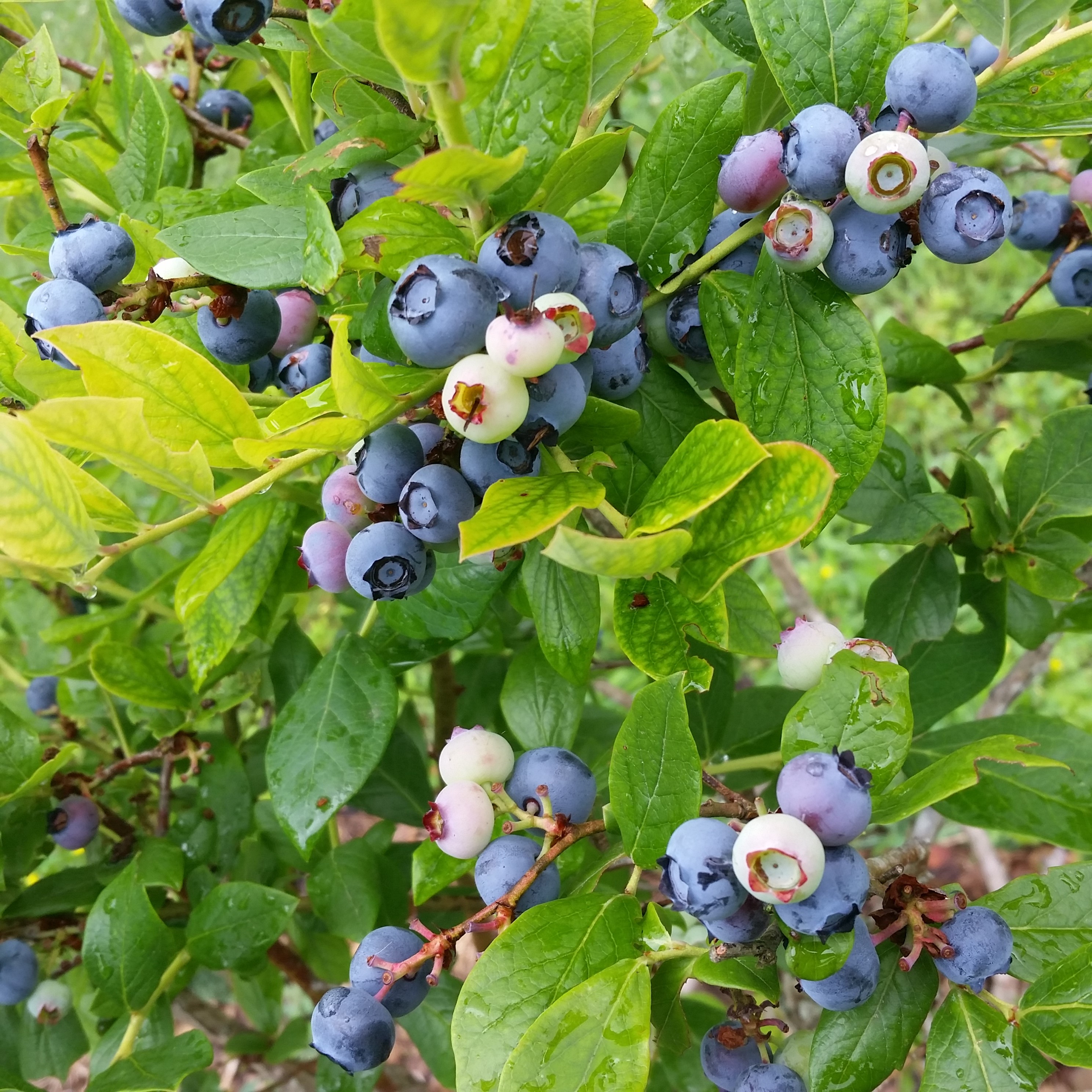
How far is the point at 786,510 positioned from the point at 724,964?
1.28 ft

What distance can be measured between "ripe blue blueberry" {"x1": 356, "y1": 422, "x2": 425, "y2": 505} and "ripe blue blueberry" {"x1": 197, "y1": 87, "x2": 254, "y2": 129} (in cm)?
99

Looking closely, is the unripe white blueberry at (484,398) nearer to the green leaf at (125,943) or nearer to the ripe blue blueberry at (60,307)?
the ripe blue blueberry at (60,307)

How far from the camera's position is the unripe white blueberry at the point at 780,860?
727mm

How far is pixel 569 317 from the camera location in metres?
0.72

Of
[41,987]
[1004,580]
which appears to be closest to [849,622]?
[1004,580]

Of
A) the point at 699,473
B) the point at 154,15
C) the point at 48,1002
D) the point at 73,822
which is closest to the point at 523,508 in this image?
the point at 699,473

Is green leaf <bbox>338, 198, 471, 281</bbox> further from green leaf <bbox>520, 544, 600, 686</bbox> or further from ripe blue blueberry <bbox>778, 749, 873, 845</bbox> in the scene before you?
ripe blue blueberry <bbox>778, 749, 873, 845</bbox>

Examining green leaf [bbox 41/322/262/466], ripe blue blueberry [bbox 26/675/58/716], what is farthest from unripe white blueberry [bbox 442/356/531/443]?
ripe blue blueberry [bbox 26/675/58/716]

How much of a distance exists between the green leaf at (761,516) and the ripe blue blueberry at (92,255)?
59 centimetres

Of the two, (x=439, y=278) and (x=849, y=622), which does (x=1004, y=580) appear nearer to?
(x=439, y=278)

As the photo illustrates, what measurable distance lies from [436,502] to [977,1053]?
66 cm

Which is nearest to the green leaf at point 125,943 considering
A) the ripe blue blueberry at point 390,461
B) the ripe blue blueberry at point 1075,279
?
the ripe blue blueberry at point 390,461

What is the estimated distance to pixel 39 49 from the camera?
1.00m

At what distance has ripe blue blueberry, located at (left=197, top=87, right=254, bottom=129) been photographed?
62.6 inches
